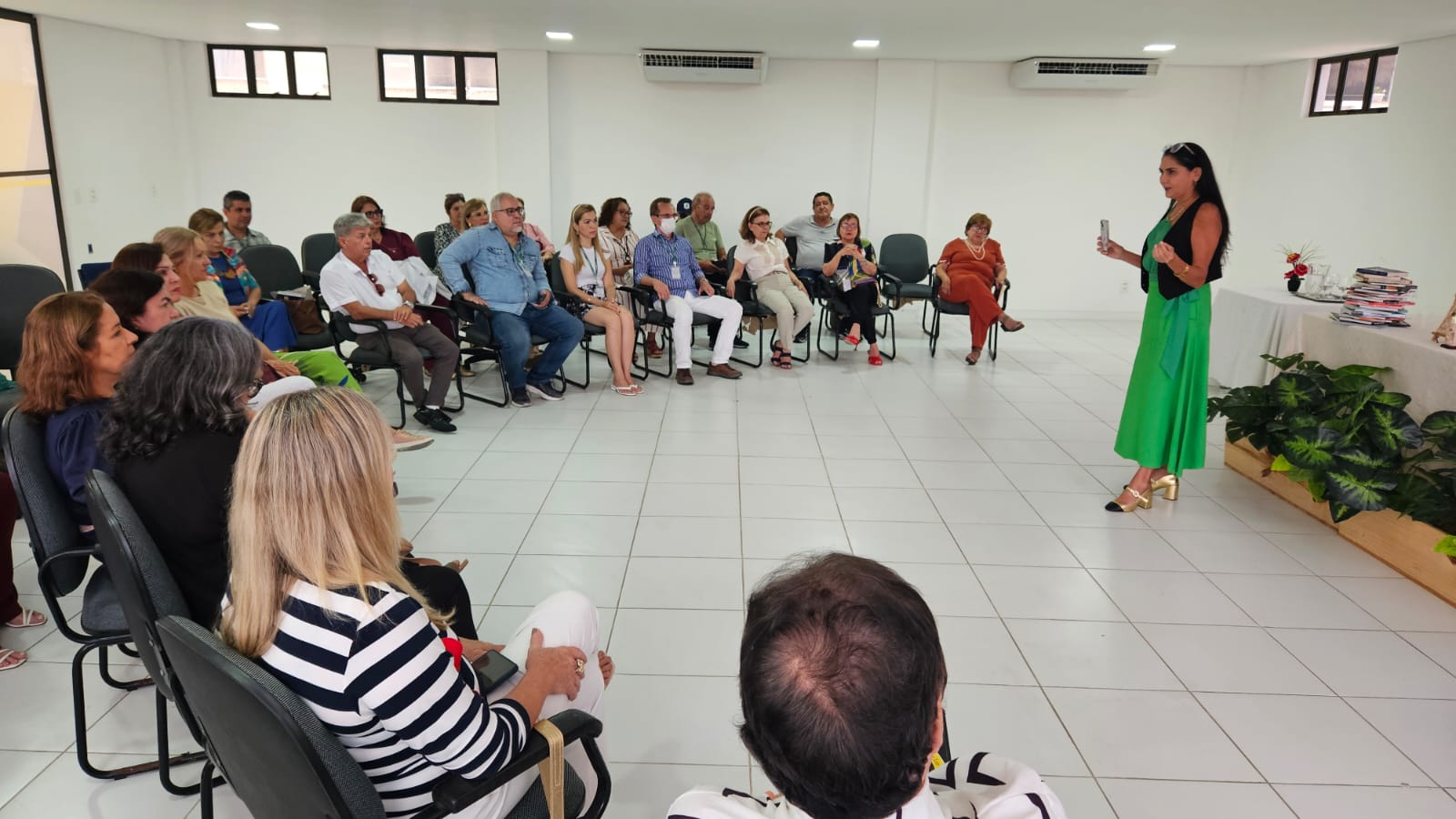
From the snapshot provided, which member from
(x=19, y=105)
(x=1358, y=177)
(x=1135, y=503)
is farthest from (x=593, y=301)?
(x=1358, y=177)

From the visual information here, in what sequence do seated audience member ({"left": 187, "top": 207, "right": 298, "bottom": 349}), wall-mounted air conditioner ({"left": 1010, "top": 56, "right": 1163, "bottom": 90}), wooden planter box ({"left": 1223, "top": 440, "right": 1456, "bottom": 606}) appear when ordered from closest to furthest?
wooden planter box ({"left": 1223, "top": 440, "right": 1456, "bottom": 606}), seated audience member ({"left": 187, "top": 207, "right": 298, "bottom": 349}), wall-mounted air conditioner ({"left": 1010, "top": 56, "right": 1163, "bottom": 90})

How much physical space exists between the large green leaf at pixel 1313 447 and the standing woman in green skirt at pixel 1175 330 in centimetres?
34

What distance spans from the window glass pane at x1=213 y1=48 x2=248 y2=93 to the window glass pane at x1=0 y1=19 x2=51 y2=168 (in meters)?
1.91

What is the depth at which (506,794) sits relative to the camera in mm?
1461

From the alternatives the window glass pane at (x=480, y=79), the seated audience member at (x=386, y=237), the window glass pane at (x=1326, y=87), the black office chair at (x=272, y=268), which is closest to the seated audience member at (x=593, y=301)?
the seated audience member at (x=386, y=237)

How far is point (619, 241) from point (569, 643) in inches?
201

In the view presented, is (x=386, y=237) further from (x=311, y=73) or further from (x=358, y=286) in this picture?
(x=311, y=73)

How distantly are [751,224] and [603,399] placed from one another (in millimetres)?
1964

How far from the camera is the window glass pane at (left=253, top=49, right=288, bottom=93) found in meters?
8.39

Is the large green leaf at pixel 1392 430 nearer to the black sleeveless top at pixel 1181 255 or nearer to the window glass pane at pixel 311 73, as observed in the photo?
the black sleeveless top at pixel 1181 255

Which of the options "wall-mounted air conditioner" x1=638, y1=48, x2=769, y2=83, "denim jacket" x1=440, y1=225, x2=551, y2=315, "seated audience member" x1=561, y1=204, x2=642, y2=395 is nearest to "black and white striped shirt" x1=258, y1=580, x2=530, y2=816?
"denim jacket" x1=440, y1=225, x2=551, y2=315

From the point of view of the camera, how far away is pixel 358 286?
15.7ft

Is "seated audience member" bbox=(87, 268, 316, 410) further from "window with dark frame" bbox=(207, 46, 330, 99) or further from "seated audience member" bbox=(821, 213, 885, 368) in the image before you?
"window with dark frame" bbox=(207, 46, 330, 99)

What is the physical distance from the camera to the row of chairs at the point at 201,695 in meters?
1.13
